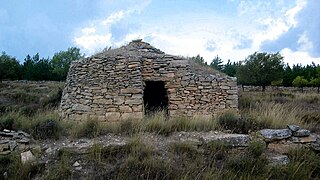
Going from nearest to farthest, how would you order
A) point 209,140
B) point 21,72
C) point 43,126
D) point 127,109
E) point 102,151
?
point 102,151 < point 209,140 < point 43,126 < point 127,109 < point 21,72

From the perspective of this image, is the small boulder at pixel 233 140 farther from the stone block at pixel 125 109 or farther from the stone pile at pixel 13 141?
Result: the stone block at pixel 125 109

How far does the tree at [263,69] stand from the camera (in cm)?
3105

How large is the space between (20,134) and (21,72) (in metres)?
44.2

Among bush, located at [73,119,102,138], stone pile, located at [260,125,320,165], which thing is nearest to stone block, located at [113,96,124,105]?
bush, located at [73,119,102,138]

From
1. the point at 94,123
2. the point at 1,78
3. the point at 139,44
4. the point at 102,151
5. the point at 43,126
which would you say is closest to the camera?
the point at 102,151

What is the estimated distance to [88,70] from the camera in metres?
10.7

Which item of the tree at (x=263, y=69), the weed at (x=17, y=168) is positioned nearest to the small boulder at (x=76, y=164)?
the weed at (x=17, y=168)

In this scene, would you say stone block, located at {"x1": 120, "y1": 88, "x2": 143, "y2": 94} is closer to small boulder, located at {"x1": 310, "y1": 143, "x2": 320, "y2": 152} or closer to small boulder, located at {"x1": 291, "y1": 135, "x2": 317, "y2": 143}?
small boulder, located at {"x1": 291, "y1": 135, "x2": 317, "y2": 143}

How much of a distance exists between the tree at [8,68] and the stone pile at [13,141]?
123ft

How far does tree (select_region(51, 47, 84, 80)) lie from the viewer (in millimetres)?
43750

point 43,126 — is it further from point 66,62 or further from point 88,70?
point 66,62

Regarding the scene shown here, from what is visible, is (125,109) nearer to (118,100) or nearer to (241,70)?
(118,100)

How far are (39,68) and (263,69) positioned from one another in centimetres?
3123

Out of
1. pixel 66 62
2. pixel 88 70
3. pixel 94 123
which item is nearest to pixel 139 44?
pixel 88 70
